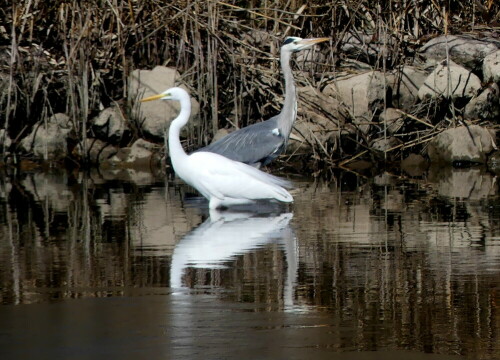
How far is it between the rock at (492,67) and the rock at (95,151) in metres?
5.65

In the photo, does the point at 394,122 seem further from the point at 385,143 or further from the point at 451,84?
the point at 451,84

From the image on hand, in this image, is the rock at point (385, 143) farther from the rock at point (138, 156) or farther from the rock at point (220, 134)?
the rock at point (138, 156)

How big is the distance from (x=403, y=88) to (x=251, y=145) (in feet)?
15.6

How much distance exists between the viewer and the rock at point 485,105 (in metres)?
15.5

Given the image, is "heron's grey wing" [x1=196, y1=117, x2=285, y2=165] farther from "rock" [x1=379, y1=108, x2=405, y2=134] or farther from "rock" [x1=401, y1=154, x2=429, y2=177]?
"rock" [x1=379, y1=108, x2=405, y2=134]

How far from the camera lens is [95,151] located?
53.4 feet

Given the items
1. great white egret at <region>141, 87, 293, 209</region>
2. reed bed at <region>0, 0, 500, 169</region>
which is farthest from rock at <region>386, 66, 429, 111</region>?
great white egret at <region>141, 87, 293, 209</region>

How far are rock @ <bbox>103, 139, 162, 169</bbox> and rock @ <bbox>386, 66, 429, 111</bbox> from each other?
363cm

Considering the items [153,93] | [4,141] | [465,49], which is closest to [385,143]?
[465,49]

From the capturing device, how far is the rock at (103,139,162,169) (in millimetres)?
16125

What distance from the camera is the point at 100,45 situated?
16344 millimetres

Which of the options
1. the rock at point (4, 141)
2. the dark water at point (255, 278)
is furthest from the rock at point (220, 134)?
the rock at point (4, 141)

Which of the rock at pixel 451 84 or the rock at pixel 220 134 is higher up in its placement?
the rock at pixel 451 84

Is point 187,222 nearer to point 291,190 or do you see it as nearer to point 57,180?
point 291,190
